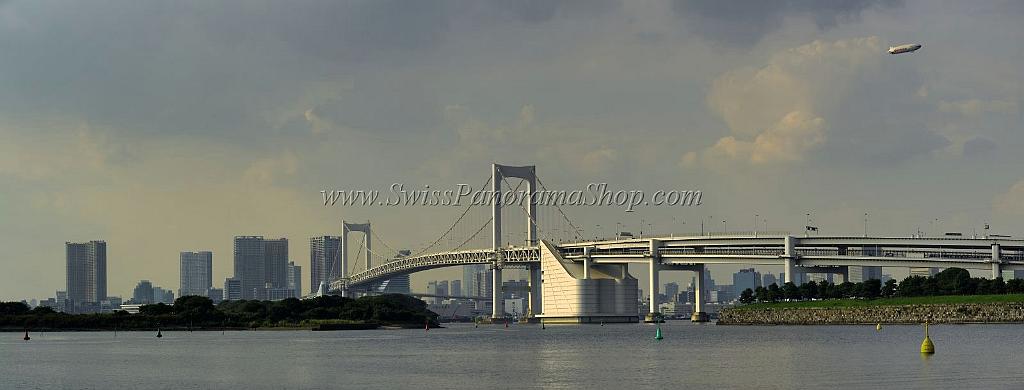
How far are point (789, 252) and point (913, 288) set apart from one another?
70.6 feet

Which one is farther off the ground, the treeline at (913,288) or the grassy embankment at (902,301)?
the treeline at (913,288)

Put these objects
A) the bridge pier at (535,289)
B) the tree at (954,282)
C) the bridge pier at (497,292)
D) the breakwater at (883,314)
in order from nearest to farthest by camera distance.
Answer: the breakwater at (883,314)
the tree at (954,282)
the bridge pier at (535,289)
the bridge pier at (497,292)

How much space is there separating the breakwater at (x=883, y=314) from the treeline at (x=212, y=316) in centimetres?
4031

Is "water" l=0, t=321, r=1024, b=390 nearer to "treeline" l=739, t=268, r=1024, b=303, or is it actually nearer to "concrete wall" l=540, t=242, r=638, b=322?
"treeline" l=739, t=268, r=1024, b=303

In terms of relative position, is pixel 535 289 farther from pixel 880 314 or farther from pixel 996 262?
pixel 880 314

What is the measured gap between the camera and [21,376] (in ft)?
192

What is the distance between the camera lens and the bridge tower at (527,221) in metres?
179

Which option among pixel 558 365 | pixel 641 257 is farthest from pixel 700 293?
pixel 558 365

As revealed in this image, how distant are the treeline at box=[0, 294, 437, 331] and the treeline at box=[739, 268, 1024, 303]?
44920 millimetres

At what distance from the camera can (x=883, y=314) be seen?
119 m

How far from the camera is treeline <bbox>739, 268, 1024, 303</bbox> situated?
117500mm

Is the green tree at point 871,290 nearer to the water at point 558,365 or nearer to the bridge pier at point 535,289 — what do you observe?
the water at point 558,365

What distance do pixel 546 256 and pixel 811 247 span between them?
1342 inches

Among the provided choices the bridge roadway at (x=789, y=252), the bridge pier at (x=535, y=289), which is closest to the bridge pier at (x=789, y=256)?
the bridge roadway at (x=789, y=252)
